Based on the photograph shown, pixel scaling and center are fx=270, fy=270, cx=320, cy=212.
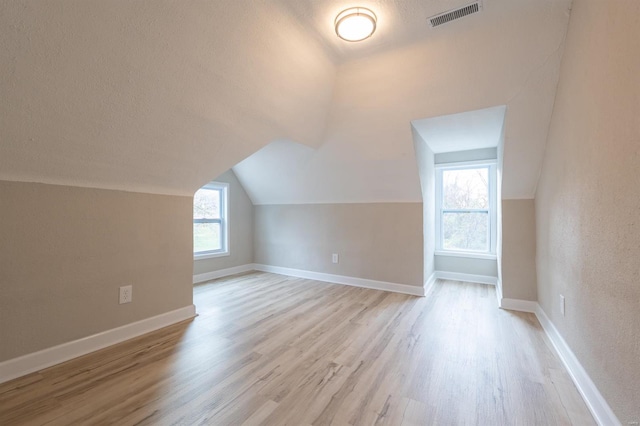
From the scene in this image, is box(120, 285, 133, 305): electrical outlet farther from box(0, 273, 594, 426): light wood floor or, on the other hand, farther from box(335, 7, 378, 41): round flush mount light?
box(335, 7, 378, 41): round flush mount light

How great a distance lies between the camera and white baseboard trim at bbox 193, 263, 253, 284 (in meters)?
4.16

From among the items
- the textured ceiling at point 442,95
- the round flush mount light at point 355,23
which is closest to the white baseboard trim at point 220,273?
the textured ceiling at point 442,95

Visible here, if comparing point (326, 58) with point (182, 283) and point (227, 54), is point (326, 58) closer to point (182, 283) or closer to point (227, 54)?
point (227, 54)

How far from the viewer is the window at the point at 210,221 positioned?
168 inches

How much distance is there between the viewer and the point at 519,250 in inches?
117

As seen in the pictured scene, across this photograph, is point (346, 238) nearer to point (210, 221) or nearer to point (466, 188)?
point (466, 188)

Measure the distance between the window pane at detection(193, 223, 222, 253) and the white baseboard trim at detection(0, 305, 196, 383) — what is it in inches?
68.1

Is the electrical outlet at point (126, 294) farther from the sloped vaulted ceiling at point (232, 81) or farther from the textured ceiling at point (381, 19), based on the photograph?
the textured ceiling at point (381, 19)

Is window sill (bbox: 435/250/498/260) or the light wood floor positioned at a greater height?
window sill (bbox: 435/250/498/260)

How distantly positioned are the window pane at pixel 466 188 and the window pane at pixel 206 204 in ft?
12.4

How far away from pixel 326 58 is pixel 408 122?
106 centimetres

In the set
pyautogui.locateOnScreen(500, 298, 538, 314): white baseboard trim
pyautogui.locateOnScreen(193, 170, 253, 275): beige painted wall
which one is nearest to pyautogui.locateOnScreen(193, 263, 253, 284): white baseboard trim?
pyautogui.locateOnScreen(193, 170, 253, 275): beige painted wall

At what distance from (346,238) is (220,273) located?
218 centimetres

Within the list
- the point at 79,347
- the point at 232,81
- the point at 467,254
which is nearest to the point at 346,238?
the point at 467,254
